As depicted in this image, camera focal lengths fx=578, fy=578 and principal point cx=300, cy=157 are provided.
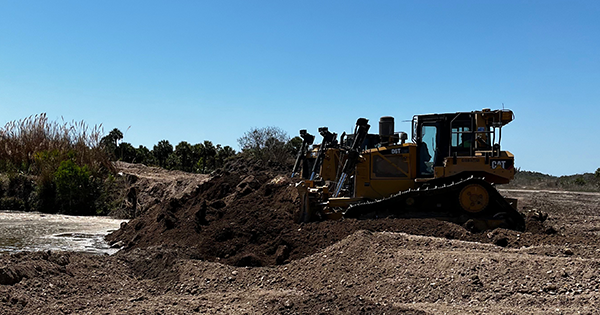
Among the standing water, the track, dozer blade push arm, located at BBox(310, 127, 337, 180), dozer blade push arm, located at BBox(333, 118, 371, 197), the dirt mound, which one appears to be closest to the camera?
the dirt mound

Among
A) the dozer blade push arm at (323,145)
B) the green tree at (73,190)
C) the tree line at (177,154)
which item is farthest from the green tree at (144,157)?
the dozer blade push arm at (323,145)

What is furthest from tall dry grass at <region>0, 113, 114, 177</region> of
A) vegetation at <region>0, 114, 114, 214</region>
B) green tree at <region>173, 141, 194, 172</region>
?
green tree at <region>173, 141, 194, 172</region>

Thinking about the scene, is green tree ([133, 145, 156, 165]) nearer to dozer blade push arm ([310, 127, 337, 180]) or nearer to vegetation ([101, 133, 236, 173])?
vegetation ([101, 133, 236, 173])

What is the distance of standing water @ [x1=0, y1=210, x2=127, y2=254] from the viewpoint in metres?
14.6

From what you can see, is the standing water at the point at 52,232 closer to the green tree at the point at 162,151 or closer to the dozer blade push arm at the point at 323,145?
the dozer blade push arm at the point at 323,145

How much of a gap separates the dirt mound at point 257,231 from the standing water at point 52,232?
0.88m

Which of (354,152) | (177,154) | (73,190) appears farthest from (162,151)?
(354,152)

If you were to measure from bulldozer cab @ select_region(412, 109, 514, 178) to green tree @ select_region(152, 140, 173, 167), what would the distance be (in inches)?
1494

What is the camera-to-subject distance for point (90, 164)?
28656mm

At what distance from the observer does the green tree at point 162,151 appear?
4841 cm

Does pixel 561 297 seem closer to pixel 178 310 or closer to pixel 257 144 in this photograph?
pixel 178 310

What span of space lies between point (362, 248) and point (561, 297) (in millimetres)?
3151

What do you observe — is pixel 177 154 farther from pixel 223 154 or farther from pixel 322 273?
pixel 322 273

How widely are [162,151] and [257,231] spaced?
125 ft
